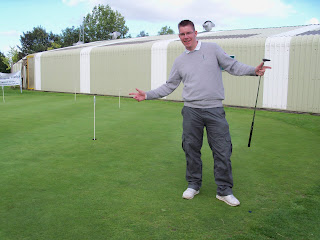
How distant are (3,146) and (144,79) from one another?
1365 centimetres

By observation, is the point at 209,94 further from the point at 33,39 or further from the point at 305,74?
the point at 33,39

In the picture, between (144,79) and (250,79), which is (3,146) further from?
(144,79)

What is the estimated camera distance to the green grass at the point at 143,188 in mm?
3283

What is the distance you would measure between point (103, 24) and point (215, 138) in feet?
236

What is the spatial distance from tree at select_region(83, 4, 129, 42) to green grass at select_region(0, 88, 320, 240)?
221 feet

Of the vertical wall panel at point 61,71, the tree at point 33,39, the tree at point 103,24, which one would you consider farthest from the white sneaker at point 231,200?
the tree at point 33,39

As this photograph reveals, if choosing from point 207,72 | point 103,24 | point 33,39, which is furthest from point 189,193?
point 33,39

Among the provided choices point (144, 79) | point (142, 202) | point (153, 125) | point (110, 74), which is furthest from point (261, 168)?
point (110, 74)

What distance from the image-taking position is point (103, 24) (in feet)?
236

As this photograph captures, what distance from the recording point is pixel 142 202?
393 cm

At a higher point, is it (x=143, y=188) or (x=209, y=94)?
(x=209, y=94)

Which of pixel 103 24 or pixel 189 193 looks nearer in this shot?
pixel 189 193

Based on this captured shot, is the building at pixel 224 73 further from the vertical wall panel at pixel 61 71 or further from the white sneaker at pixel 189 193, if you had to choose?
the white sneaker at pixel 189 193

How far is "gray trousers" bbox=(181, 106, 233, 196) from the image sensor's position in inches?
156
